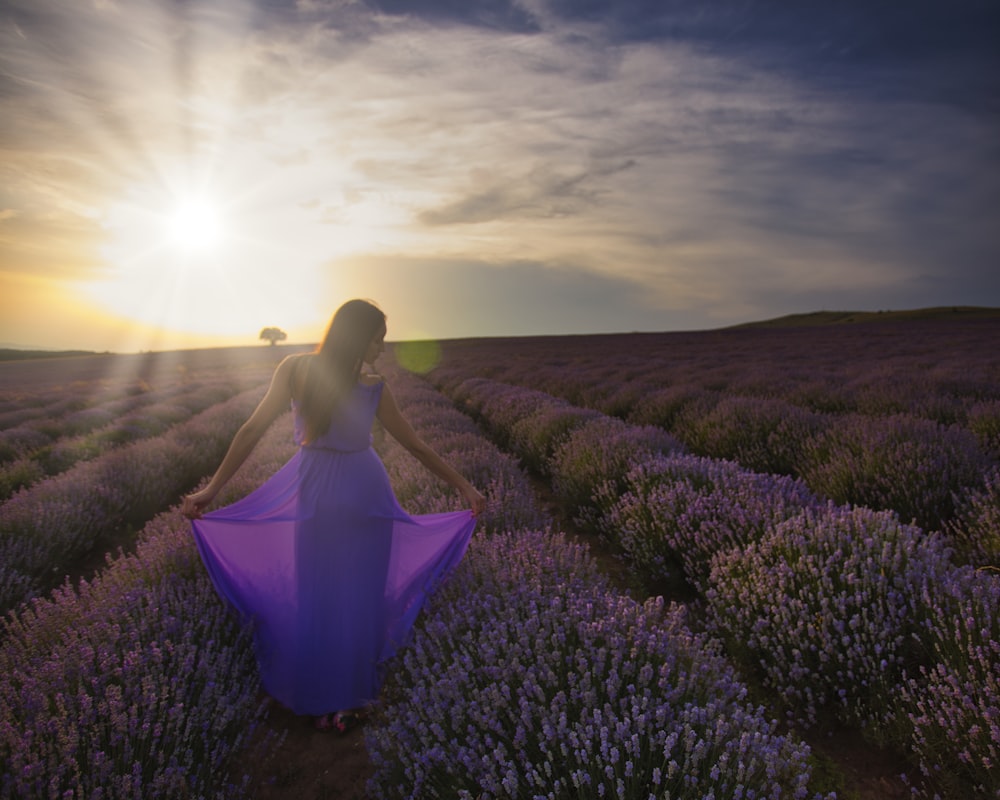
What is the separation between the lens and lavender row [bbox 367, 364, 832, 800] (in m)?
1.41

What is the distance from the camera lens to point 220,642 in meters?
Result: 2.34

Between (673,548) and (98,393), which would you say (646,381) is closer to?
(673,548)

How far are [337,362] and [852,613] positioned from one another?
2.41 metres

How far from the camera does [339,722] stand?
2.37 meters

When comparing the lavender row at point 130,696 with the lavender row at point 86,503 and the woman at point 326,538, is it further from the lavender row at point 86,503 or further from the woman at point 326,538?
the lavender row at point 86,503

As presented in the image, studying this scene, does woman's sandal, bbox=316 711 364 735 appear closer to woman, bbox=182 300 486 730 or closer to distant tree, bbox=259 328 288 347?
woman, bbox=182 300 486 730

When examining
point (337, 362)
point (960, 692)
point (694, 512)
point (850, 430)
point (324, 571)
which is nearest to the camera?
point (960, 692)

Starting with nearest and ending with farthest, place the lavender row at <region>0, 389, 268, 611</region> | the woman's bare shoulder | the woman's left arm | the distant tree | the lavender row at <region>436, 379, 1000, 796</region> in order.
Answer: the lavender row at <region>436, 379, 1000, 796</region>
the woman's bare shoulder
the woman's left arm
the lavender row at <region>0, 389, 268, 611</region>
the distant tree

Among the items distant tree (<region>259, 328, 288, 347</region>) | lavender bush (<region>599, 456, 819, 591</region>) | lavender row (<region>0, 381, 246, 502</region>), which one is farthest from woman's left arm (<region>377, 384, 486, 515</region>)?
distant tree (<region>259, 328, 288, 347</region>)

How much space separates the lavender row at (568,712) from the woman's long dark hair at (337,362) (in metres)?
0.98

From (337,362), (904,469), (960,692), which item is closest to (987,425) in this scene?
(904,469)

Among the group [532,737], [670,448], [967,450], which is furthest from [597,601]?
[967,450]

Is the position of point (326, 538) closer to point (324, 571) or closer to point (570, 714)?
point (324, 571)

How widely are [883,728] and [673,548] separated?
1316 mm
